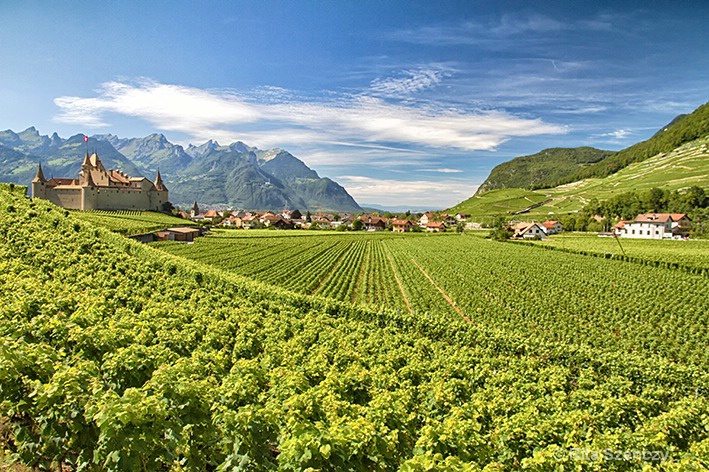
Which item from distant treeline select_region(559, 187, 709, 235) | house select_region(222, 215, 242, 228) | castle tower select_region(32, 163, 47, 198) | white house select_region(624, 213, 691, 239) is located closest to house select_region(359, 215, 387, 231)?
house select_region(222, 215, 242, 228)

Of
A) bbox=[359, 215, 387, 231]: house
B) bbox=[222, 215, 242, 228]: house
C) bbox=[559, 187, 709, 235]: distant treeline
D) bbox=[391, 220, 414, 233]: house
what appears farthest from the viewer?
bbox=[359, 215, 387, 231]: house

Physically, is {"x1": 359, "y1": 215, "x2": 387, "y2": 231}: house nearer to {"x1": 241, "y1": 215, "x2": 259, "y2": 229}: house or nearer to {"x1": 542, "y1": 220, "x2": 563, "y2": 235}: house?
{"x1": 241, "y1": 215, "x2": 259, "y2": 229}: house

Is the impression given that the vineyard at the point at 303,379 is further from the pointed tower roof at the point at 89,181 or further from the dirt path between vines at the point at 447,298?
the pointed tower roof at the point at 89,181

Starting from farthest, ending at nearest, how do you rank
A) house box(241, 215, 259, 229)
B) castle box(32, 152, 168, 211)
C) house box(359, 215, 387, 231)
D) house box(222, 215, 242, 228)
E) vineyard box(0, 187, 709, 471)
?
house box(359, 215, 387, 231)
house box(222, 215, 242, 228)
house box(241, 215, 259, 229)
castle box(32, 152, 168, 211)
vineyard box(0, 187, 709, 471)

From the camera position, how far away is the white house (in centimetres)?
9994

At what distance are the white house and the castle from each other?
5795 inches

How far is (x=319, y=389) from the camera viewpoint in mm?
8078

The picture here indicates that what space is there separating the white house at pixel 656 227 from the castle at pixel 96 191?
147 m

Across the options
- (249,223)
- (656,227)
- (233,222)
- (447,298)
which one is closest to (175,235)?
(447,298)

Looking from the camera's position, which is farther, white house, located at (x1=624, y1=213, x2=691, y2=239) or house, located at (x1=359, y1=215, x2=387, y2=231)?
house, located at (x1=359, y1=215, x2=387, y2=231)

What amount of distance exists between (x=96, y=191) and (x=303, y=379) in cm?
12212

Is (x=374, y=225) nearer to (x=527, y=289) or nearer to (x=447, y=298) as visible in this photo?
(x=527, y=289)

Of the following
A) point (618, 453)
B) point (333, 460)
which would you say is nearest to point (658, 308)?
point (618, 453)

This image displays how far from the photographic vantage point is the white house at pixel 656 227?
3935 inches
